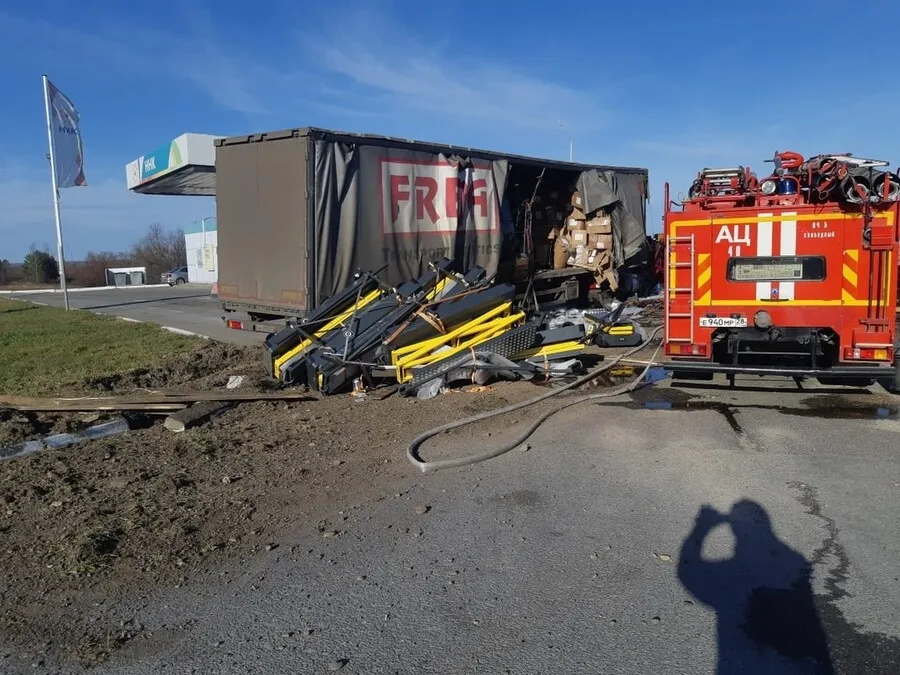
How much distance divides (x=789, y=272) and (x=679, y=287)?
1117mm

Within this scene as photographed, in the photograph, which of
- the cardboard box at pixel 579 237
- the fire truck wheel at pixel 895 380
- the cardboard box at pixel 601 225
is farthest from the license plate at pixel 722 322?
the cardboard box at pixel 579 237

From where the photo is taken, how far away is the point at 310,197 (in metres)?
10.2

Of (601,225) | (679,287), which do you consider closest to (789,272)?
(679,287)

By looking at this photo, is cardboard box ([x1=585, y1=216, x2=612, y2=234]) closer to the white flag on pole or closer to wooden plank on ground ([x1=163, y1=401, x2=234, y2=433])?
wooden plank on ground ([x1=163, y1=401, x2=234, y2=433])

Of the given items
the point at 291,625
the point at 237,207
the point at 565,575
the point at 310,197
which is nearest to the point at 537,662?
the point at 565,575

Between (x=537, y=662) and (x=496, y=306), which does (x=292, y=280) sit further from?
(x=537, y=662)

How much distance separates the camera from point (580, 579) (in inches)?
156

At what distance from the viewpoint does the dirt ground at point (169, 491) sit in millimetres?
3955

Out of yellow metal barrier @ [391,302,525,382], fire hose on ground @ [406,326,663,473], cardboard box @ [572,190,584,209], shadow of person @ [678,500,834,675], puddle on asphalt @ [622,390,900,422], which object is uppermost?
cardboard box @ [572,190,584,209]

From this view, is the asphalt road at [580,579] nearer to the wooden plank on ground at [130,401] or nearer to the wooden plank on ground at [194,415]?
the wooden plank on ground at [194,415]

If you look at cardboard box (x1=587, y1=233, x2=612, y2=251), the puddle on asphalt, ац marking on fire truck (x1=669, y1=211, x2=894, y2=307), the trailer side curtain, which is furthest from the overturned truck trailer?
the puddle on asphalt

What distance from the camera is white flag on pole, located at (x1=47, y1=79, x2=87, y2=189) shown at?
2384 centimetres

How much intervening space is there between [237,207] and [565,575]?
8946 millimetres

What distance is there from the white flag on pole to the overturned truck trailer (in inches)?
623
